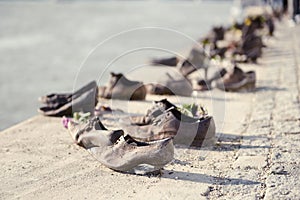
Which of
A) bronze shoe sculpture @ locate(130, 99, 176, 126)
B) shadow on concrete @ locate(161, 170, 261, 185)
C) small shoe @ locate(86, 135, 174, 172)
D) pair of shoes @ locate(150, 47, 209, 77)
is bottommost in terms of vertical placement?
shadow on concrete @ locate(161, 170, 261, 185)

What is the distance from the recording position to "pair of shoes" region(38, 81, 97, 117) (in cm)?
619

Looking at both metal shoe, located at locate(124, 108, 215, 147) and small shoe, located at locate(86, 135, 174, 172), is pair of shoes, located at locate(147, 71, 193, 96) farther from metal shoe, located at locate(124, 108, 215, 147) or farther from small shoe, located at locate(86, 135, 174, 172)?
small shoe, located at locate(86, 135, 174, 172)

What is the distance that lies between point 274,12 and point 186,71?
13681 millimetres

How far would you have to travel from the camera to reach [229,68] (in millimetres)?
7883

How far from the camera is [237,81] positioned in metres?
7.68

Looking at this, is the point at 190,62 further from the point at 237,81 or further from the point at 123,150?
the point at 123,150

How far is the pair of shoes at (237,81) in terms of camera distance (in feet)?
25.1

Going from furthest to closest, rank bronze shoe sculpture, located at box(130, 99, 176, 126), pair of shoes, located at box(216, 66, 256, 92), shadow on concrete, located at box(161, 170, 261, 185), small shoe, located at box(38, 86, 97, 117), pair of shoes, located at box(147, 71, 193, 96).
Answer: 1. pair of shoes, located at box(216, 66, 256, 92)
2. pair of shoes, located at box(147, 71, 193, 96)
3. small shoe, located at box(38, 86, 97, 117)
4. bronze shoe sculpture, located at box(130, 99, 176, 126)
5. shadow on concrete, located at box(161, 170, 261, 185)

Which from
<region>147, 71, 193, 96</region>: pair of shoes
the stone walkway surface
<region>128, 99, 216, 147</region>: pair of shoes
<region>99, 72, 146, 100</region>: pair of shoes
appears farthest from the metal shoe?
<region>147, 71, 193, 96</region>: pair of shoes

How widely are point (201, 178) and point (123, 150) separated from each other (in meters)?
0.58

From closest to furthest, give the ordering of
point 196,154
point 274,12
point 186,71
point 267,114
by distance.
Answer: point 196,154 < point 267,114 < point 186,71 < point 274,12

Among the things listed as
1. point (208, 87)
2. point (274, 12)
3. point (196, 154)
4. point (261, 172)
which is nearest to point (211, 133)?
point (196, 154)

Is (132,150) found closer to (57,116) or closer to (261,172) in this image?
(261,172)

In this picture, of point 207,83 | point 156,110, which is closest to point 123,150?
point 156,110
